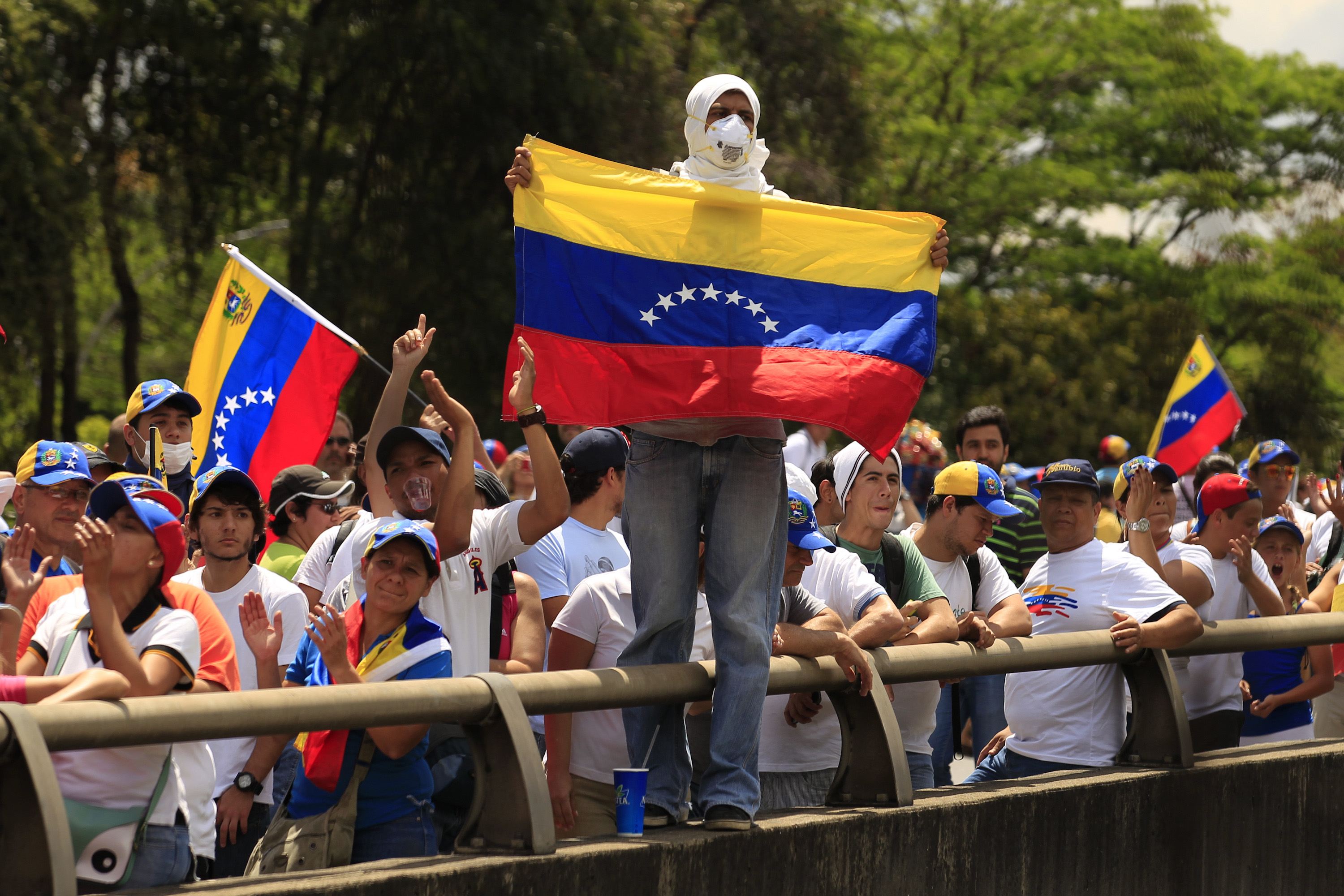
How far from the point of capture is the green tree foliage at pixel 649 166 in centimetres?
1766

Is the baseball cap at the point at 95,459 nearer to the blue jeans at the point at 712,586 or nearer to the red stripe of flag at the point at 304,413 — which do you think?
the red stripe of flag at the point at 304,413

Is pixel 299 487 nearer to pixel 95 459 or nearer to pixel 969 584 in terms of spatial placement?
pixel 95 459

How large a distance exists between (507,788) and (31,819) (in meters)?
1.33

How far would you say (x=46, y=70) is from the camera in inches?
636

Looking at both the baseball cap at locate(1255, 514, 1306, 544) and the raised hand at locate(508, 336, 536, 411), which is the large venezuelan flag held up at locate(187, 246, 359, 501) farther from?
the baseball cap at locate(1255, 514, 1306, 544)

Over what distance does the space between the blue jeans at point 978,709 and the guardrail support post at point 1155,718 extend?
1.36 m

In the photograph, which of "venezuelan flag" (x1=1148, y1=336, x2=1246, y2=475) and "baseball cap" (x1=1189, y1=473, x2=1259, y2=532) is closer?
"baseball cap" (x1=1189, y1=473, x2=1259, y2=532)

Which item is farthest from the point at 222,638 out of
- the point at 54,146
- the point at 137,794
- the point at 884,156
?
the point at 884,156

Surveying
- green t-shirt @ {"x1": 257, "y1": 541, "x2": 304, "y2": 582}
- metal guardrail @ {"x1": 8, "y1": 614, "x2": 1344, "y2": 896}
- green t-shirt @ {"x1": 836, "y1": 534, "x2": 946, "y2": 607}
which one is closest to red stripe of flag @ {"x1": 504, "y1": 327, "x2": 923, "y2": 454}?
metal guardrail @ {"x1": 8, "y1": 614, "x2": 1344, "y2": 896}

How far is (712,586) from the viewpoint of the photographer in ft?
16.6

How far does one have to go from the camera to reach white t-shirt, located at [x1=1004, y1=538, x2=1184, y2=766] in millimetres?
6535

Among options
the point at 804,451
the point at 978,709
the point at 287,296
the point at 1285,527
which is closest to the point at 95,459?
the point at 287,296

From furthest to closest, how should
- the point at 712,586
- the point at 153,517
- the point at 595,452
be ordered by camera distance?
the point at 595,452 < the point at 712,586 < the point at 153,517

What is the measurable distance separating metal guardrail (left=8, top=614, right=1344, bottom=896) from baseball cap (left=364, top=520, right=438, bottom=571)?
1.91 feet
